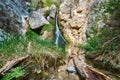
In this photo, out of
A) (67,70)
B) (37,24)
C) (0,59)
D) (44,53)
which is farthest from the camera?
(37,24)

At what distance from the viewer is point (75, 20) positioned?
37.5ft

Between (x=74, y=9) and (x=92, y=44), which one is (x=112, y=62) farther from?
(x=74, y=9)

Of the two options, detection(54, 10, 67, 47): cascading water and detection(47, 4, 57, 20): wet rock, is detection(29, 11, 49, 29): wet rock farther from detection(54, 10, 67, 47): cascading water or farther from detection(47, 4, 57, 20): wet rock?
detection(47, 4, 57, 20): wet rock

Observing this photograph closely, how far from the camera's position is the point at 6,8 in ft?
30.0

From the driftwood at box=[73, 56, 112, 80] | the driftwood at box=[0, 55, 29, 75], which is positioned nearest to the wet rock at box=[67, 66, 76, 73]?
the driftwood at box=[73, 56, 112, 80]

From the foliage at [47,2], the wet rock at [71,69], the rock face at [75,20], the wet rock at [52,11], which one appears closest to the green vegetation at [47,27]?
the rock face at [75,20]

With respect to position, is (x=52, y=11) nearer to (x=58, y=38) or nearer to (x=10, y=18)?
(x=58, y=38)

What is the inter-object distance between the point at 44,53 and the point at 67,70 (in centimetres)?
84

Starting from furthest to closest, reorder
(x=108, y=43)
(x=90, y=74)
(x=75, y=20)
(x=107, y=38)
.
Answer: (x=75, y=20) → (x=107, y=38) → (x=108, y=43) → (x=90, y=74)

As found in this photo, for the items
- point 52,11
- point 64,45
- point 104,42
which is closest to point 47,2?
point 52,11

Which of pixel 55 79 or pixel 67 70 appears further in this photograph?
pixel 67 70

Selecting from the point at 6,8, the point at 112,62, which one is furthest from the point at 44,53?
the point at 6,8

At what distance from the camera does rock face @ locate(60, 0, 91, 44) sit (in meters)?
11.0

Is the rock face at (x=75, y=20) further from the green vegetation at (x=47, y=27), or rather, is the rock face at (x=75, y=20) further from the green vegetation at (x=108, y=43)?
the green vegetation at (x=108, y=43)
